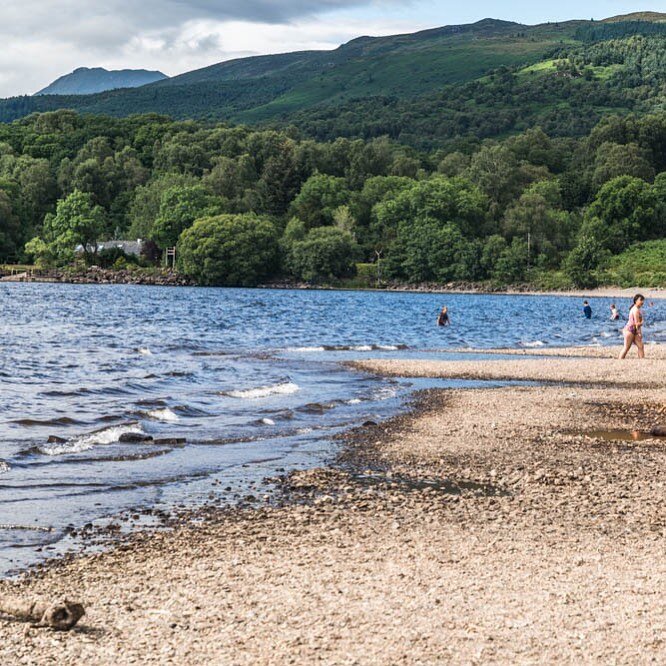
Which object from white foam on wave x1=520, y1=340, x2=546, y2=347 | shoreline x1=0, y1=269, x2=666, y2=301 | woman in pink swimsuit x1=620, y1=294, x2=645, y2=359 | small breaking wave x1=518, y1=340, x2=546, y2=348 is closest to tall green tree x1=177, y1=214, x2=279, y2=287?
shoreline x1=0, y1=269, x2=666, y2=301

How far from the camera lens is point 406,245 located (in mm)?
157125

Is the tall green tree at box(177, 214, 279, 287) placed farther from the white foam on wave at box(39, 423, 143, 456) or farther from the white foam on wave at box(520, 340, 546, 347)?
the white foam on wave at box(39, 423, 143, 456)

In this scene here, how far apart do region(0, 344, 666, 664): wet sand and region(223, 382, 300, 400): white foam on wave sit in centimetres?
938

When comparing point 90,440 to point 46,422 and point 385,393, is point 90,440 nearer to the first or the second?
point 46,422

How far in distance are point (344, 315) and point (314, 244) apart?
246 feet

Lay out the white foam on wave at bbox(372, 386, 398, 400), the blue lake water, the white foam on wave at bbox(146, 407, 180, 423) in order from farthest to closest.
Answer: the white foam on wave at bbox(372, 386, 398, 400) < the white foam on wave at bbox(146, 407, 180, 423) < the blue lake water

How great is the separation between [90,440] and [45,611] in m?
10.4

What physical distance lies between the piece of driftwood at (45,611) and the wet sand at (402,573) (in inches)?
5.1

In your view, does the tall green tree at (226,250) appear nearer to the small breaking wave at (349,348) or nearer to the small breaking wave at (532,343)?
the small breaking wave at (532,343)

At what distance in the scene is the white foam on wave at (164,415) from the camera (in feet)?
71.8

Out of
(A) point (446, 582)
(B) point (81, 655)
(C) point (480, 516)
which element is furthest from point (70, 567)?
(C) point (480, 516)

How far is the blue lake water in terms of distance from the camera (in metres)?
14.1

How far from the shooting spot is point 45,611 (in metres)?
8.20

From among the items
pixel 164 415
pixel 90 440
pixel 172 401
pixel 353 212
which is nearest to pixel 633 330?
pixel 172 401
